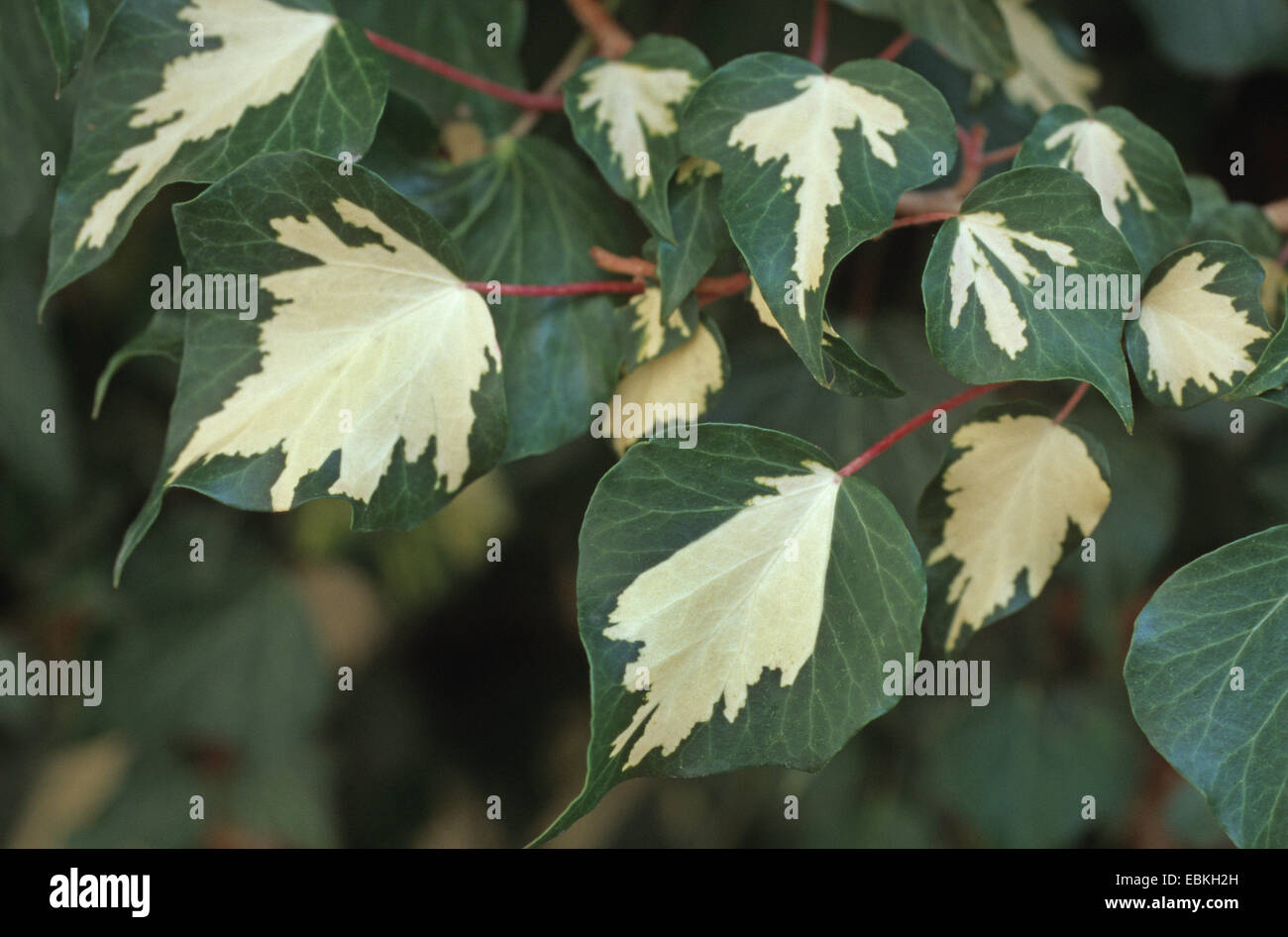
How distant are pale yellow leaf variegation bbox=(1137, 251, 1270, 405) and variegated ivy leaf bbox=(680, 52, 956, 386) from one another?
0.11 m

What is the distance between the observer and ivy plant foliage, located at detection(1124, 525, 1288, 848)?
342mm

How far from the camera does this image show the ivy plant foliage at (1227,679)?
0.34m

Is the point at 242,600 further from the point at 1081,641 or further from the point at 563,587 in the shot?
the point at 1081,641

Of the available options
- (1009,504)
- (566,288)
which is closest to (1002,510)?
(1009,504)

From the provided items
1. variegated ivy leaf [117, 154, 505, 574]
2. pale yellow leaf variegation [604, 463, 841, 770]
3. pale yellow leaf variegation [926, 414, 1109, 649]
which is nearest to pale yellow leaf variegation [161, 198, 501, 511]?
variegated ivy leaf [117, 154, 505, 574]

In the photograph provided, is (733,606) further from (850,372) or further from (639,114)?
(639,114)

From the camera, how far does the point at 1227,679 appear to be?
349 mm

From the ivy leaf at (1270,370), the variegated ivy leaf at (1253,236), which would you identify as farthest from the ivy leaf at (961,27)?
the ivy leaf at (1270,370)

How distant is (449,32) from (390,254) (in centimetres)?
25

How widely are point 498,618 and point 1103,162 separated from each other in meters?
0.72

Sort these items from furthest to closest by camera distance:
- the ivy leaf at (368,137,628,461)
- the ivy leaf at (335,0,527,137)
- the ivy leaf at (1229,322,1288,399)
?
the ivy leaf at (335,0,527,137)
the ivy leaf at (368,137,628,461)
the ivy leaf at (1229,322,1288,399)

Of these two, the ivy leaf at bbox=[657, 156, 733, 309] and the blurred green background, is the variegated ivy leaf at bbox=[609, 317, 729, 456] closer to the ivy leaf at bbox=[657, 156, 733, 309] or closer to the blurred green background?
the ivy leaf at bbox=[657, 156, 733, 309]

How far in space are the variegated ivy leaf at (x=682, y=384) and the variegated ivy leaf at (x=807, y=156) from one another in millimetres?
70

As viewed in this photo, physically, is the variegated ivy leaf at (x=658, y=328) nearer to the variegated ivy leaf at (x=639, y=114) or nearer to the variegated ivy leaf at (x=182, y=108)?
the variegated ivy leaf at (x=639, y=114)
